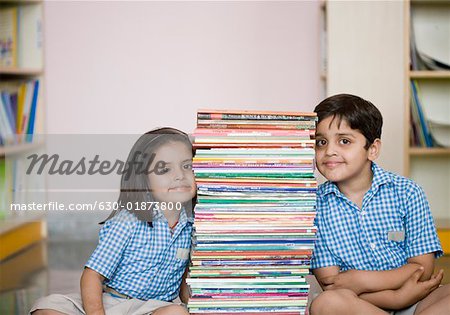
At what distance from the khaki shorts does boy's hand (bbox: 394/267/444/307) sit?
22.1 inches

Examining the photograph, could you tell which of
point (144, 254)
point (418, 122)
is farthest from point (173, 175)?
point (418, 122)

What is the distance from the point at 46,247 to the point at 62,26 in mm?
1172

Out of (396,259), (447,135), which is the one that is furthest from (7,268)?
(447,135)

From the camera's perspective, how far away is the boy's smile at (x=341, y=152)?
1756 mm

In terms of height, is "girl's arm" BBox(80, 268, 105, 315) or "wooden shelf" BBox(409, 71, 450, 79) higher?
"wooden shelf" BBox(409, 71, 450, 79)

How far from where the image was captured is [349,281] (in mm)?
1654

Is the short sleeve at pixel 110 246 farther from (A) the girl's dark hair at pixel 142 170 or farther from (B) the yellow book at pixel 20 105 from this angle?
(B) the yellow book at pixel 20 105

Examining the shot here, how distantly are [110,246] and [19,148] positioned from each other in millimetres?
1763

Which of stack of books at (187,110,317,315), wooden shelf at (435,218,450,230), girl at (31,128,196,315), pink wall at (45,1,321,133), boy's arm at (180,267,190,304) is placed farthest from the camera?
pink wall at (45,1,321,133)

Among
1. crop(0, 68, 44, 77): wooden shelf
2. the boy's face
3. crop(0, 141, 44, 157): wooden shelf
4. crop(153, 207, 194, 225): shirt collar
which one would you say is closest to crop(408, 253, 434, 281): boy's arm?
the boy's face

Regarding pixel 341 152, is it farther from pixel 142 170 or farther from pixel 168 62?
pixel 168 62

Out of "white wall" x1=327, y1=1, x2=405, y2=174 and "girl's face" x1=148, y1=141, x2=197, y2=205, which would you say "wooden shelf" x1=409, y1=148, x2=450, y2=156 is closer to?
"white wall" x1=327, y1=1, x2=405, y2=174

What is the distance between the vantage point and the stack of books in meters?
1.51

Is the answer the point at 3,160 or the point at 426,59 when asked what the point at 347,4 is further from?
the point at 3,160
